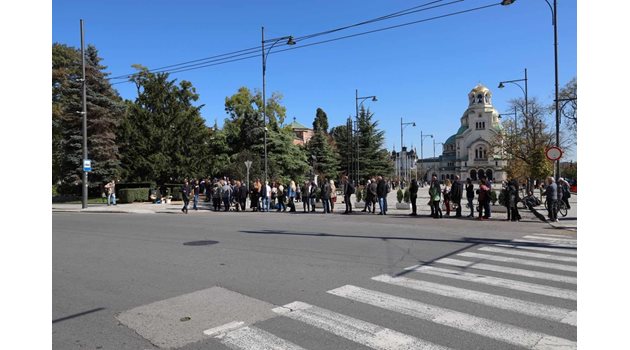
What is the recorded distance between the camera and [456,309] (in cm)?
526

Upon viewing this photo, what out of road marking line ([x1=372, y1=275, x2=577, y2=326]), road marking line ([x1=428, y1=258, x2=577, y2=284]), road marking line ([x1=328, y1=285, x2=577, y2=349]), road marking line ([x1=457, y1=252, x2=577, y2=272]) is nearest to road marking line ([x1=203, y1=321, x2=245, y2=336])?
road marking line ([x1=328, y1=285, x2=577, y2=349])

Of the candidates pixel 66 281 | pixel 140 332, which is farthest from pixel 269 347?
pixel 66 281

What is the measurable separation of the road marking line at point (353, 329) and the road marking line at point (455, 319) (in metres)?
0.61

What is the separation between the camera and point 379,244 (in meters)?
10.3

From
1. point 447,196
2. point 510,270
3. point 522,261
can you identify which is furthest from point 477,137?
point 510,270

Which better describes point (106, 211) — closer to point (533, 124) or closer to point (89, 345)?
point (89, 345)

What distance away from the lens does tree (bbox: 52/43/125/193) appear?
3512 cm

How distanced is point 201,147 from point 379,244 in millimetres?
30999

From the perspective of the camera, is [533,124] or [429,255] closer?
[429,255]

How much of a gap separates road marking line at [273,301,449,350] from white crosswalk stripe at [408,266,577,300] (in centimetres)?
259

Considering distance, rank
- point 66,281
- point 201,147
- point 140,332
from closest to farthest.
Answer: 1. point 140,332
2. point 66,281
3. point 201,147

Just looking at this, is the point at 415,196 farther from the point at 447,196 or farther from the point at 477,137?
the point at 477,137

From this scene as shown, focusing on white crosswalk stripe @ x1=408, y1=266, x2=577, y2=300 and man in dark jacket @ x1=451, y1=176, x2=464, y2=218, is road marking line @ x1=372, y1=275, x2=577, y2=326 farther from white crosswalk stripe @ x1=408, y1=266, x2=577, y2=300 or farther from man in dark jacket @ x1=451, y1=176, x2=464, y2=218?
man in dark jacket @ x1=451, y1=176, x2=464, y2=218

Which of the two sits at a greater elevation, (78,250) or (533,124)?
(533,124)
